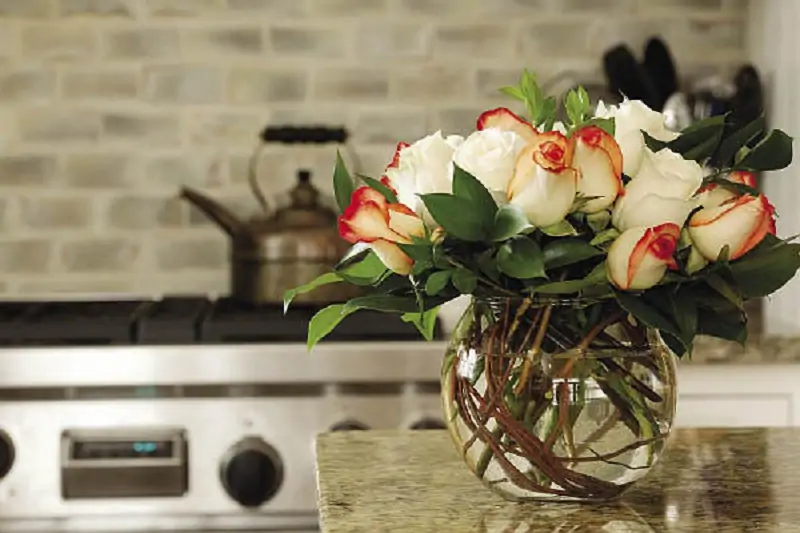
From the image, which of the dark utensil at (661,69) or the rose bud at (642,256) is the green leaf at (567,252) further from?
the dark utensil at (661,69)

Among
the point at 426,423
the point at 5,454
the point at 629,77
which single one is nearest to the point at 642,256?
the point at 426,423

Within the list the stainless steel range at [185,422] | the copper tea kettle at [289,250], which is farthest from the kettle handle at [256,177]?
the stainless steel range at [185,422]

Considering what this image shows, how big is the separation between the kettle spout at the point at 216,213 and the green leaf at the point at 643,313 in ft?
5.03

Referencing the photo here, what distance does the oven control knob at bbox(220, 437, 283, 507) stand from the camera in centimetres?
216

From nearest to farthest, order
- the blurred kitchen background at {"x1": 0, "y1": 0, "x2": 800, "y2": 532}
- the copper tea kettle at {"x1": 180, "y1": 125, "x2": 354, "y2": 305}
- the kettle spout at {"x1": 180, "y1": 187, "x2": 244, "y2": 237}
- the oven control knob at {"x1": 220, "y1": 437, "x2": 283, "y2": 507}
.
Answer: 1. the oven control knob at {"x1": 220, "y1": 437, "x2": 283, "y2": 507}
2. the copper tea kettle at {"x1": 180, "y1": 125, "x2": 354, "y2": 305}
3. the kettle spout at {"x1": 180, "y1": 187, "x2": 244, "y2": 237}
4. the blurred kitchen background at {"x1": 0, "y1": 0, "x2": 800, "y2": 532}

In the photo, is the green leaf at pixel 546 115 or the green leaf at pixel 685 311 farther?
the green leaf at pixel 546 115

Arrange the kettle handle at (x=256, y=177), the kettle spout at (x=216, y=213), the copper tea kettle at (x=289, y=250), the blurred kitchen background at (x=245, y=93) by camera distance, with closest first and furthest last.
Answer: the copper tea kettle at (x=289, y=250) < the kettle spout at (x=216, y=213) < the kettle handle at (x=256, y=177) < the blurred kitchen background at (x=245, y=93)

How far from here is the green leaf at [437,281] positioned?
3.62ft

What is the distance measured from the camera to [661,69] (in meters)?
2.83

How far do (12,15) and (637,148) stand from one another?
2004 millimetres

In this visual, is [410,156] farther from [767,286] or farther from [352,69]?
[352,69]

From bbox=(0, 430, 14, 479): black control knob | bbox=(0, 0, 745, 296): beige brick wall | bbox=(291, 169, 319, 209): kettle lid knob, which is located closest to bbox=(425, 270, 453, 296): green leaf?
bbox=(0, 430, 14, 479): black control knob

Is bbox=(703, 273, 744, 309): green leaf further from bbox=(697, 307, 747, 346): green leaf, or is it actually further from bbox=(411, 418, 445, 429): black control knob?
bbox=(411, 418, 445, 429): black control knob

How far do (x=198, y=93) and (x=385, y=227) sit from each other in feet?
5.89
